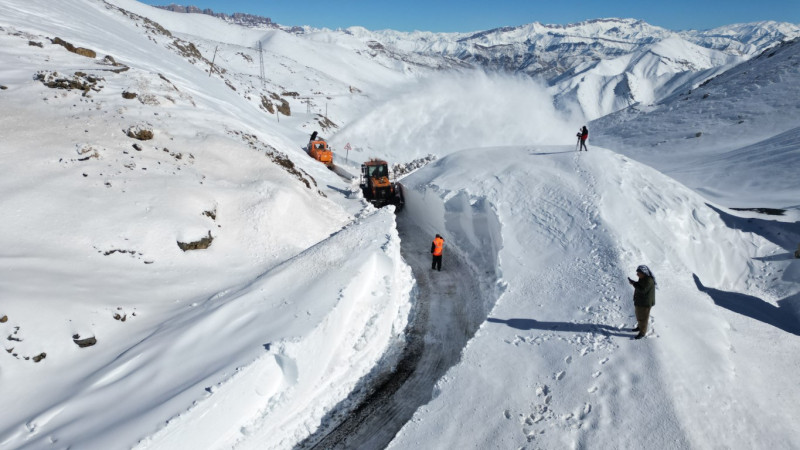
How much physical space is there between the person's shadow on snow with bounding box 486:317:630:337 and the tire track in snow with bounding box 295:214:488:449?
1243 millimetres

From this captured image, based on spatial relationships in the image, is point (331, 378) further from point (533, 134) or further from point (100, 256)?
point (533, 134)

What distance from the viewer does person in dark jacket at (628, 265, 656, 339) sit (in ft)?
21.8

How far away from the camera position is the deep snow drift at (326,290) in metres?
5.69

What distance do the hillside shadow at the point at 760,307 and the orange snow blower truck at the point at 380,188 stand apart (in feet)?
37.0

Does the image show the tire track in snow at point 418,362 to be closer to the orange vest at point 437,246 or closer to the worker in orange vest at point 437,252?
the worker in orange vest at point 437,252

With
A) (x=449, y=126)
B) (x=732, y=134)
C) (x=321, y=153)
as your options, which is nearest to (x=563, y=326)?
(x=321, y=153)

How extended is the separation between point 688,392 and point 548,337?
86.6 inches

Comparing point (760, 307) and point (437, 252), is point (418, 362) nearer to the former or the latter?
point (437, 252)

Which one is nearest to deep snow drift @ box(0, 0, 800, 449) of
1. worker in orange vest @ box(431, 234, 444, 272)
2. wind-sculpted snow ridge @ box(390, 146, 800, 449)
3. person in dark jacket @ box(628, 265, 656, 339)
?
wind-sculpted snow ridge @ box(390, 146, 800, 449)

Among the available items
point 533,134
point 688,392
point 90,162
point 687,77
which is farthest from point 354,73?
point 688,392

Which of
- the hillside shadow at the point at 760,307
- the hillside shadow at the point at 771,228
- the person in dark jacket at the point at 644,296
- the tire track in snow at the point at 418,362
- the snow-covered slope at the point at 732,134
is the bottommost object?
the tire track in snow at the point at 418,362

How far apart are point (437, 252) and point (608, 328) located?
5.33 m

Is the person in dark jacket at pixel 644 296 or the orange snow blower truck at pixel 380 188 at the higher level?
the person in dark jacket at pixel 644 296

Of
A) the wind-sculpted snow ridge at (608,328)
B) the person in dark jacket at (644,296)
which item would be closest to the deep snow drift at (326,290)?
the wind-sculpted snow ridge at (608,328)
